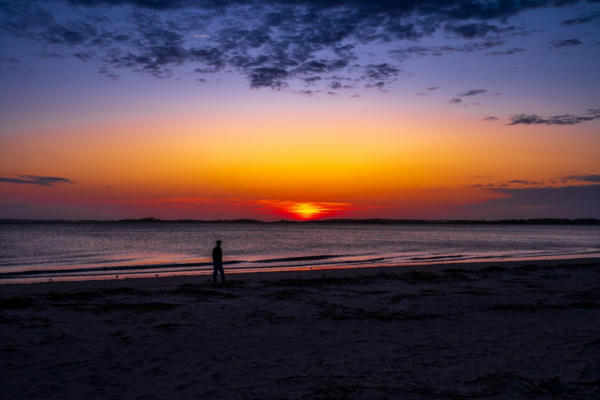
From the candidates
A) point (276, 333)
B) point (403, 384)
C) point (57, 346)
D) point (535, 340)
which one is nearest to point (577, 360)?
point (535, 340)

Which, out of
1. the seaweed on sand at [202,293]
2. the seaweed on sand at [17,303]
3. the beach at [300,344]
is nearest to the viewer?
the beach at [300,344]

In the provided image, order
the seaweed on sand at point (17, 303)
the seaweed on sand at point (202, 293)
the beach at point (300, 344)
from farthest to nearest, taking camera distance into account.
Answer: the seaweed on sand at point (202, 293), the seaweed on sand at point (17, 303), the beach at point (300, 344)

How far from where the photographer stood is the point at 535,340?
9.33 m

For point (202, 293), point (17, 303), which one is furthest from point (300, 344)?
point (17, 303)

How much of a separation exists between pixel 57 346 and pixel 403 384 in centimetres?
698

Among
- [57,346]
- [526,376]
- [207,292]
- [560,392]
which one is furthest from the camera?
[207,292]

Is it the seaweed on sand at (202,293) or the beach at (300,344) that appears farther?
the seaweed on sand at (202,293)

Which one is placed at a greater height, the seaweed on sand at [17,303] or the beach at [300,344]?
the seaweed on sand at [17,303]

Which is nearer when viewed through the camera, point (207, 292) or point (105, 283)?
point (207, 292)

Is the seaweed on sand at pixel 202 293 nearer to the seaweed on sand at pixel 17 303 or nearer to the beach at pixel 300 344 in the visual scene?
the beach at pixel 300 344

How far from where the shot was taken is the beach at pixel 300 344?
669cm

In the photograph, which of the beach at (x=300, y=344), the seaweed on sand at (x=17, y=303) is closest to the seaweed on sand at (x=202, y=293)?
the beach at (x=300, y=344)

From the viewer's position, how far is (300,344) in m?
9.20

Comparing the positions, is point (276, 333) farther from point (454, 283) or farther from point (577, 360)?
point (454, 283)
